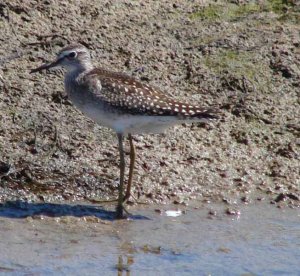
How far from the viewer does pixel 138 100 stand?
9.87 metres

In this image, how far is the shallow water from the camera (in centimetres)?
894

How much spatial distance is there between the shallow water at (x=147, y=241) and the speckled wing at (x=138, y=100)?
88cm

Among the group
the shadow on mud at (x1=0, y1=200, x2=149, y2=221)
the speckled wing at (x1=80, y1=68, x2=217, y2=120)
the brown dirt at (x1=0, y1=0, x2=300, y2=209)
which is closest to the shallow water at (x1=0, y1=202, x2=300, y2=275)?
the shadow on mud at (x1=0, y1=200, x2=149, y2=221)

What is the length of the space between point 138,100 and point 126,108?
127 mm

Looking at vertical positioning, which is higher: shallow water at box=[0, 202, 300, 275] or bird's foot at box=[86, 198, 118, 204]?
bird's foot at box=[86, 198, 118, 204]

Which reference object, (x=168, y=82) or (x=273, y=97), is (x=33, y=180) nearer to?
(x=168, y=82)

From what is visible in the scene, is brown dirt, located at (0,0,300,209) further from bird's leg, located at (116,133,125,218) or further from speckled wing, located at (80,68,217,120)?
speckled wing, located at (80,68,217,120)

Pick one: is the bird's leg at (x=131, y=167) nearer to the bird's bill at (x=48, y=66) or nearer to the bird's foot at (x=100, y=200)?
the bird's foot at (x=100, y=200)

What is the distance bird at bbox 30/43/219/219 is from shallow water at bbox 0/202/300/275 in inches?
14.6

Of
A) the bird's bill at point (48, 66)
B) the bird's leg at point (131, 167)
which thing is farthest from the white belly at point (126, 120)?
the bird's bill at point (48, 66)

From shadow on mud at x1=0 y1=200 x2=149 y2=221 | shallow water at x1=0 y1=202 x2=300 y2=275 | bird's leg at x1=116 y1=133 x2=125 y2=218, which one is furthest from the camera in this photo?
bird's leg at x1=116 y1=133 x2=125 y2=218

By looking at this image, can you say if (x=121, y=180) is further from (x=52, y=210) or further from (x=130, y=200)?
(x=52, y=210)

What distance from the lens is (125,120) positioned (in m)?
9.87

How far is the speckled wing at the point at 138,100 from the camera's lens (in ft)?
32.2
